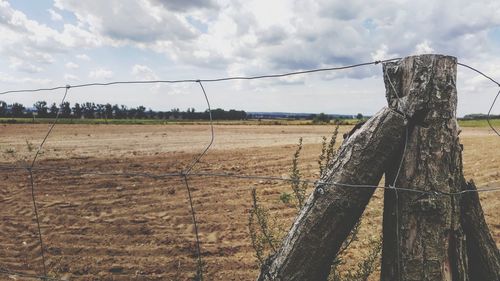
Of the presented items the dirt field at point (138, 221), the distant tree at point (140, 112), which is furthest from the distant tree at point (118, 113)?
the dirt field at point (138, 221)

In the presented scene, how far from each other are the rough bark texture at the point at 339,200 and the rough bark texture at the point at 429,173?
116 millimetres

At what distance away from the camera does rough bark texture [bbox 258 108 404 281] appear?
7.02ft

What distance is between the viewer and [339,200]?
216 cm

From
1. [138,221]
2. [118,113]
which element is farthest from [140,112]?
[138,221]

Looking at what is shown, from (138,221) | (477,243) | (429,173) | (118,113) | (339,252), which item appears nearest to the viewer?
(429,173)

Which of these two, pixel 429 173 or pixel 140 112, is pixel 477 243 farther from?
pixel 140 112

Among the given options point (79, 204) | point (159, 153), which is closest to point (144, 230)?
point (79, 204)

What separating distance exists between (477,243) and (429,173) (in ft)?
2.17

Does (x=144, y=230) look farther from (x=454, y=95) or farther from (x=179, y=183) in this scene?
(x=454, y=95)

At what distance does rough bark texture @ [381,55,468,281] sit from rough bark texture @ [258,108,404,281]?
12cm

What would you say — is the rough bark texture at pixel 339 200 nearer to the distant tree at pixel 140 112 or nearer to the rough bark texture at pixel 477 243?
the rough bark texture at pixel 477 243

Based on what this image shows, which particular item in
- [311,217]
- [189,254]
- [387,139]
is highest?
[387,139]

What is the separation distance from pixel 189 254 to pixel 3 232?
285 cm

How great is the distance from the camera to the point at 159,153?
13844 mm
